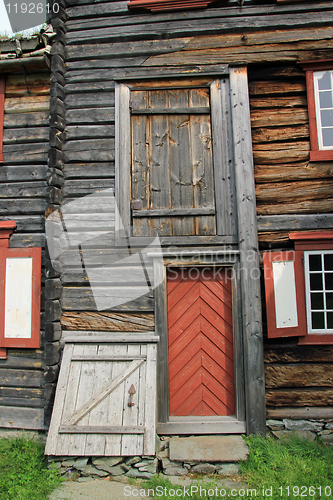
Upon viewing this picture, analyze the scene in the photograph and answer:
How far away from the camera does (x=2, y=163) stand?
5.02 meters

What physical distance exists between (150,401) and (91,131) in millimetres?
3970

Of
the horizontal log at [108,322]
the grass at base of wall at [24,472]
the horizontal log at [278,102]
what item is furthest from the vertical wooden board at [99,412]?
the horizontal log at [278,102]

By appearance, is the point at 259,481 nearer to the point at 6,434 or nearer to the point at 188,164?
the point at 6,434

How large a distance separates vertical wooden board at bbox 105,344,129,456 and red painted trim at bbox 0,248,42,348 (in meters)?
1.39

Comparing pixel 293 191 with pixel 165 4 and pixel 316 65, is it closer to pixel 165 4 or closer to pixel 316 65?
pixel 316 65

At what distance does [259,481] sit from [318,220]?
11.2 ft

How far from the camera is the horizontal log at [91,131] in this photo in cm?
482

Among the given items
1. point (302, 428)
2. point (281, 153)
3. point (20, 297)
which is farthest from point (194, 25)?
point (302, 428)

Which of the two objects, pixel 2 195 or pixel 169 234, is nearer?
pixel 169 234

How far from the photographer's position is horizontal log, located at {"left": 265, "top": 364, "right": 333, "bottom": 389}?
4.36 meters

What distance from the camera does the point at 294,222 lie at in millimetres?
4555

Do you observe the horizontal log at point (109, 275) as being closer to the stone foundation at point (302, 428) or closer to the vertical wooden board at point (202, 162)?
the vertical wooden board at point (202, 162)

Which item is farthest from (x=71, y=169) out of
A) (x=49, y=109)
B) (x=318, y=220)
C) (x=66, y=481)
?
(x=66, y=481)

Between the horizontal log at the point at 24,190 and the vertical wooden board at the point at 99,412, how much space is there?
262 centimetres
